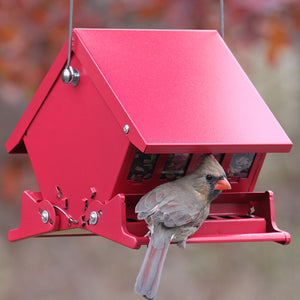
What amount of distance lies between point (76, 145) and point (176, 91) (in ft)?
1.69

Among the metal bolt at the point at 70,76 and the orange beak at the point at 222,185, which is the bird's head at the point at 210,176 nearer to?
the orange beak at the point at 222,185

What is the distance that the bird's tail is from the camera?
302 centimetres

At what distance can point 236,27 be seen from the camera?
5.75 metres

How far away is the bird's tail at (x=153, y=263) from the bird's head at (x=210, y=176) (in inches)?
11.8

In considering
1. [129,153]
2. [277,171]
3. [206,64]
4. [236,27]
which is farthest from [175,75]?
[277,171]

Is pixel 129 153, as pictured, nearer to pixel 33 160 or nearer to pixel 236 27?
pixel 33 160

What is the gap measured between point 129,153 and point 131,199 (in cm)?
23

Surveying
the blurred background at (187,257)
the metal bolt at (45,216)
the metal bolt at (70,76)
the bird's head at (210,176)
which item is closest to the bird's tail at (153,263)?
the bird's head at (210,176)

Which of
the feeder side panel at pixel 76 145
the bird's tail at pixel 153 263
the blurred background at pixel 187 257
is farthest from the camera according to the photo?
the blurred background at pixel 187 257

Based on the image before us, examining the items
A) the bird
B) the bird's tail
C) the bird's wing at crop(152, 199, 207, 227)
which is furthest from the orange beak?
the bird's tail

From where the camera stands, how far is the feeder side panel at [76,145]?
10.6 feet

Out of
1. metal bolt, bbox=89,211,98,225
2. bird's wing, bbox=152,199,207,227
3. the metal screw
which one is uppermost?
the metal screw

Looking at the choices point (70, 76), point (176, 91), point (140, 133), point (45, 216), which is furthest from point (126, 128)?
point (45, 216)

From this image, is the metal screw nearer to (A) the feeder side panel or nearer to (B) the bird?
(A) the feeder side panel
